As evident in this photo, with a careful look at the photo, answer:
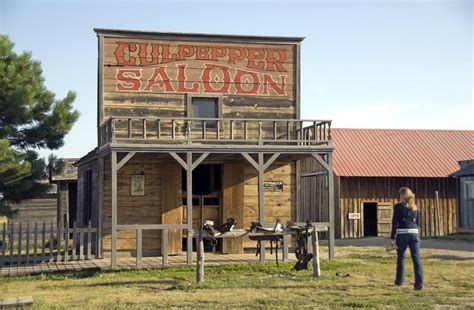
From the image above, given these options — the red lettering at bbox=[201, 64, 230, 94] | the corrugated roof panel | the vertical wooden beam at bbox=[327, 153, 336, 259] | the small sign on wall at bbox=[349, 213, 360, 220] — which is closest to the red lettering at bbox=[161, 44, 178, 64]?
the red lettering at bbox=[201, 64, 230, 94]

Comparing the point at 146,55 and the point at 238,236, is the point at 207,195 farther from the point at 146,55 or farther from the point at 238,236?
the point at 238,236

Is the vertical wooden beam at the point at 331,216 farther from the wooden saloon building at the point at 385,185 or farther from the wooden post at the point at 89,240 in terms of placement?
the wooden saloon building at the point at 385,185

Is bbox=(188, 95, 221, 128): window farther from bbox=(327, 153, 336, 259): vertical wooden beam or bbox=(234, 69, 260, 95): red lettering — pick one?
bbox=(327, 153, 336, 259): vertical wooden beam

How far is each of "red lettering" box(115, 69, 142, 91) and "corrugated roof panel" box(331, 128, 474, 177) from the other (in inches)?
616

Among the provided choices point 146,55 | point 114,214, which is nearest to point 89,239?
point 114,214

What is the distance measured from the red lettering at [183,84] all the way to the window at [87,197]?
426 centimetres

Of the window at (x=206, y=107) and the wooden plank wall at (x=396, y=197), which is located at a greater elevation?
the window at (x=206, y=107)

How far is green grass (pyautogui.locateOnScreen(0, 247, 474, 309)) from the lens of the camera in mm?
11969

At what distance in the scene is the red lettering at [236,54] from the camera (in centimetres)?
2124

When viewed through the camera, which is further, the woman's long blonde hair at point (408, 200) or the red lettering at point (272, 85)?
the red lettering at point (272, 85)

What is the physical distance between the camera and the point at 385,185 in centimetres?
3438

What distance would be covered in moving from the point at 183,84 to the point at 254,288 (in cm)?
866

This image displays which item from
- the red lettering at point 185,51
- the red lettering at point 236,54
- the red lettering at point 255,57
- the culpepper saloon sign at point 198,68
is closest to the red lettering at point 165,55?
the culpepper saloon sign at point 198,68

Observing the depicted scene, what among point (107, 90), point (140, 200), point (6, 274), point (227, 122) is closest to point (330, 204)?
point (227, 122)
